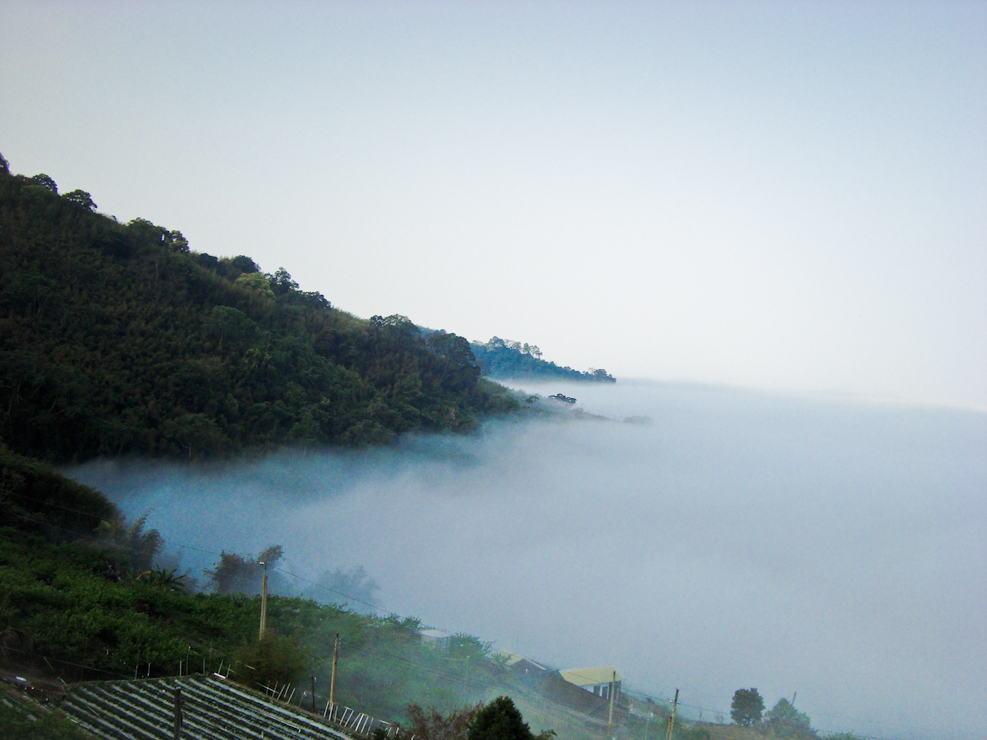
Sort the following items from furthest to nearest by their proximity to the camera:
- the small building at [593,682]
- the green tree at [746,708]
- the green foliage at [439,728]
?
the green tree at [746,708] < the small building at [593,682] < the green foliage at [439,728]

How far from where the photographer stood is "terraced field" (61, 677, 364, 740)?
39.9 ft

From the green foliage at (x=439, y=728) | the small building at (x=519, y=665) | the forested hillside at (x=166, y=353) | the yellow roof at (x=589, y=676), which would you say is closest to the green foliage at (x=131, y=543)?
the forested hillside at (x=166, y=353)

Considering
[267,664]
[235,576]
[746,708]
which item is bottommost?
[746,708]

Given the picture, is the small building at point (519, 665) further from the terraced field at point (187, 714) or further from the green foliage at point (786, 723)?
the terraced field at point (187, 714)

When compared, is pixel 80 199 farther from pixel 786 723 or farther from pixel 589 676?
pixel 786 723

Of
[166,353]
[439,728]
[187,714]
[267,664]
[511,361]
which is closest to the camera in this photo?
[439,728]

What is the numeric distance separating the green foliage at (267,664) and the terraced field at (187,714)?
211 centimetres

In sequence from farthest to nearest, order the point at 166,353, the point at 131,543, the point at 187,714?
the point at 166,353
the point at 131,543
the point at 187,714

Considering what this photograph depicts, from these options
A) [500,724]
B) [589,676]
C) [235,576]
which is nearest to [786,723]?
[589,676]

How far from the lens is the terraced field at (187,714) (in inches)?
479

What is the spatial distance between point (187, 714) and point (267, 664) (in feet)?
11.6

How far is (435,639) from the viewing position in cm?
3216

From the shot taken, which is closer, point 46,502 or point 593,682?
point 46,502

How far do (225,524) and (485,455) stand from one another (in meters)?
31.2
